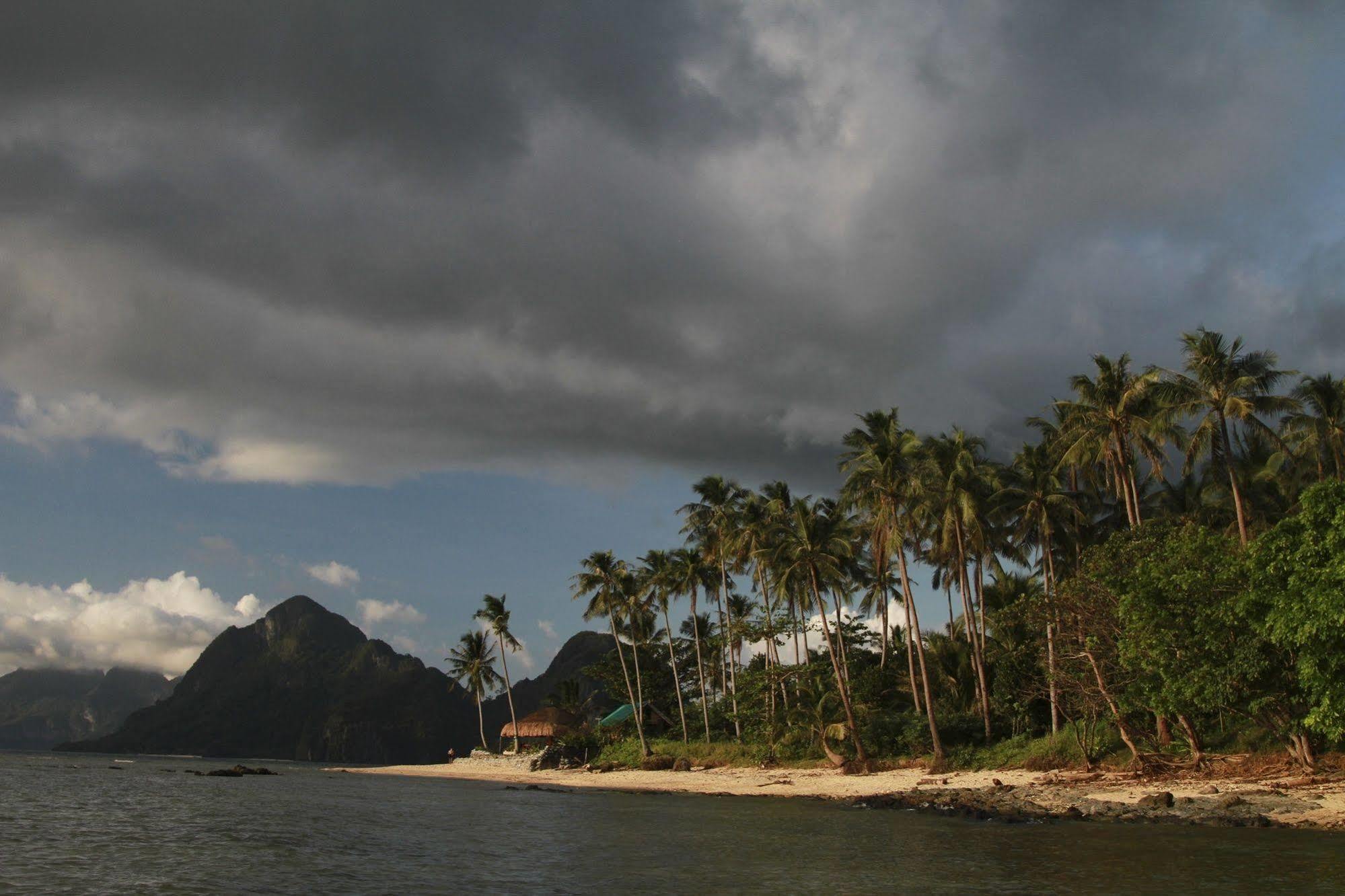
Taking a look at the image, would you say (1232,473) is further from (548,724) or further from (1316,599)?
(548,724)

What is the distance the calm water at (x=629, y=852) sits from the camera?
704 inches

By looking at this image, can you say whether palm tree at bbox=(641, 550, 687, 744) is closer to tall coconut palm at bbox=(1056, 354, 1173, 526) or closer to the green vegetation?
the green vegetation

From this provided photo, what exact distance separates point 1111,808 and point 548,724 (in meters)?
59.3

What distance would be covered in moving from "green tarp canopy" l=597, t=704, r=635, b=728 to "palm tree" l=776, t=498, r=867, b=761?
85.1 ft

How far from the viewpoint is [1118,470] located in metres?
40.4

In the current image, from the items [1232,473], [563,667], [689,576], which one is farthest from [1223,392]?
[563,667]

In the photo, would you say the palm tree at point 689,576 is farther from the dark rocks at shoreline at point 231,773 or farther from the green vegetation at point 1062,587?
the dark rocks at shoreline at point 231,773

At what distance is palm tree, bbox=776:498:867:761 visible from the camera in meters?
44.7

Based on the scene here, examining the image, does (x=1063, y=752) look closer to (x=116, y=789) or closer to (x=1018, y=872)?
(x=1018, y=872)

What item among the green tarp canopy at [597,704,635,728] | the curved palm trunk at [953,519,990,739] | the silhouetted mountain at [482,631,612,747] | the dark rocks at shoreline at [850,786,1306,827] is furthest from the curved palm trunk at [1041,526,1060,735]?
the silhouetted mountain at [482,631,612,747]

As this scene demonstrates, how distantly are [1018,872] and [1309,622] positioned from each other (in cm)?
1108

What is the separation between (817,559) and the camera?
149ft

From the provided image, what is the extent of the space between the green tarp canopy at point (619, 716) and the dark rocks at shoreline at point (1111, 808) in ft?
126

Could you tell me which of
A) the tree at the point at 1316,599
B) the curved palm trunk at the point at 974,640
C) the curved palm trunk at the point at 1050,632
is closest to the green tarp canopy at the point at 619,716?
the curved palm trunk at the point at 974,640
